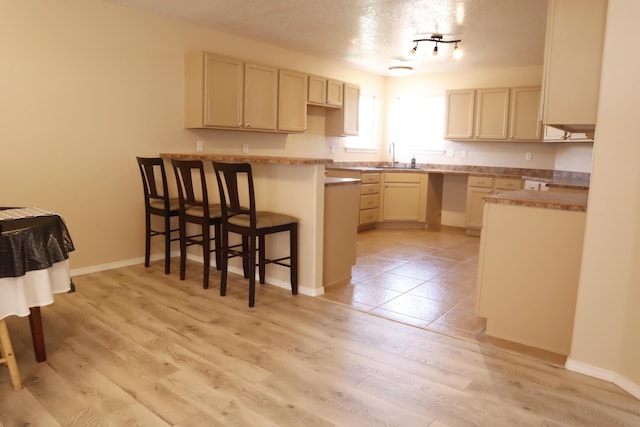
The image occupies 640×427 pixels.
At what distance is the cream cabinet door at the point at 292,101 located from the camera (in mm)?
5332

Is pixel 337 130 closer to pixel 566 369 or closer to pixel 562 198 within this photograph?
pixel 562 198

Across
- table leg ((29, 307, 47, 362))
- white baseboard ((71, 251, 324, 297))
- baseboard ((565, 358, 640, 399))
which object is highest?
table leg ((29, 307, 47, 362))

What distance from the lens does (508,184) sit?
19.9 feet

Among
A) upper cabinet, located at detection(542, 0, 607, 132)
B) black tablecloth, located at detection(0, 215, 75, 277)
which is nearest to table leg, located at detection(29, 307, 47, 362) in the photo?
black tablecloth, located at detection(0, 215, 75, 277)

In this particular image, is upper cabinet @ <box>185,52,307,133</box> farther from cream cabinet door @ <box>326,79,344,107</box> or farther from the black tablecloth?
the black tablecloth

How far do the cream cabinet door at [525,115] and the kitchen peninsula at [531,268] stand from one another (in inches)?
137

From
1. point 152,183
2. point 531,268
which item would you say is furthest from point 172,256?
point 531,268

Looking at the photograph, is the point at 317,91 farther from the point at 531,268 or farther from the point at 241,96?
the point at 531,268

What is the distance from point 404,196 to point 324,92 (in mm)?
1954

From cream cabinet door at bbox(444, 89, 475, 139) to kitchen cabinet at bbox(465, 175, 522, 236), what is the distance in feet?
2.24

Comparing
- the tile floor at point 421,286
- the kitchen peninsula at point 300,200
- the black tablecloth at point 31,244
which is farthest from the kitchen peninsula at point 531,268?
the black tablecloth at point 31,244

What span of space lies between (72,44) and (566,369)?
429 cm

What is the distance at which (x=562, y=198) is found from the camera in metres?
2.82

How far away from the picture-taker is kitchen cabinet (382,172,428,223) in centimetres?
672
